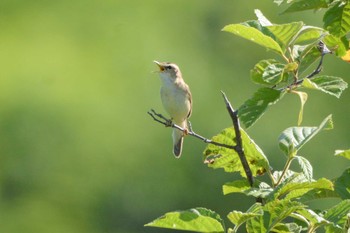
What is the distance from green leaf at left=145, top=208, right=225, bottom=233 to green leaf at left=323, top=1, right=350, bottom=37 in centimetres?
40

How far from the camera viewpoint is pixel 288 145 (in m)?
1.95

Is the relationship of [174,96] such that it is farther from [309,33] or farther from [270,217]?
[270,217]

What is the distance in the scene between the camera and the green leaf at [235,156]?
6.63 ft

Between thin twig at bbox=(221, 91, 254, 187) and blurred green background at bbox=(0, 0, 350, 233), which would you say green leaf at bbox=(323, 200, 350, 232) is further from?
blurred green background at bbox=(0, 0, 350, 233)

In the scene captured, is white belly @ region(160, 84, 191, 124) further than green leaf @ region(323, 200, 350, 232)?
Yes

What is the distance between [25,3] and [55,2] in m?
0.65

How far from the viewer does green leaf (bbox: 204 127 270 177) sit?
202 centimetres

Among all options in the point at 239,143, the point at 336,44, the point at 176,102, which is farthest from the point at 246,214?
the point at 176,102

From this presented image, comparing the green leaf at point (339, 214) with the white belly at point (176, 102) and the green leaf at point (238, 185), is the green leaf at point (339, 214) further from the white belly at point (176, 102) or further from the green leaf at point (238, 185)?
the white belly at point (176, 102)

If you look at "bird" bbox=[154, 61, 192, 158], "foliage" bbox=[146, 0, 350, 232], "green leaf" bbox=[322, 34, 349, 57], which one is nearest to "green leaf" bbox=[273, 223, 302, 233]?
"foliage" bbox=[146, 0, 350, 232]

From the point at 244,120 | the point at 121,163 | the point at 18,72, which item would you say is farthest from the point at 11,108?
the point at 244,120

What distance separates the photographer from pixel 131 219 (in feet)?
56.5

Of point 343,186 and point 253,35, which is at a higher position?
point 253,35

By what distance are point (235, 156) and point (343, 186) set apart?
257 mm
